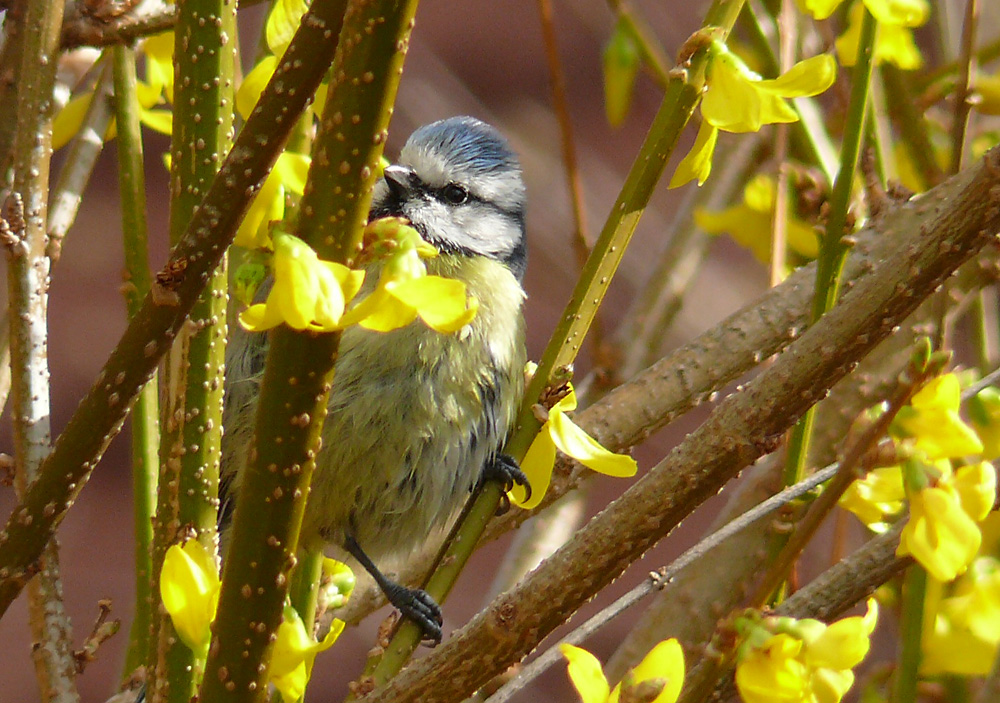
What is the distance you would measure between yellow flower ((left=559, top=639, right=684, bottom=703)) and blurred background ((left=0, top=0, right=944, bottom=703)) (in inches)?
Result: 76.0

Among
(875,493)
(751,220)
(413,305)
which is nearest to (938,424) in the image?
(875,493)

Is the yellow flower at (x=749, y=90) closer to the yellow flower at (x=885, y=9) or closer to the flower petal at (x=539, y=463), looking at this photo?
the yellow flower at (x=885, y=9)

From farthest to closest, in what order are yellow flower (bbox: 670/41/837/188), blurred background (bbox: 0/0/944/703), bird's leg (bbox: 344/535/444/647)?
blurred background (bbox: 0/0/944/703)
bird's leg (bbox: 344/535/444/647)
yellow flower (bbox: 670/41/837/188)

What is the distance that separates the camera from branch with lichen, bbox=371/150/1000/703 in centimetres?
81

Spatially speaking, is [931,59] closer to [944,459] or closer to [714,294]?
[714,294]

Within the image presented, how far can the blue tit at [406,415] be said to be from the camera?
1449mm

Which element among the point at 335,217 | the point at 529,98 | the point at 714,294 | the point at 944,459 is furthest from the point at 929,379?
the point at 529,98

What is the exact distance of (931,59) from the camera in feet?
9.41

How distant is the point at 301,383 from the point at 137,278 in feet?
1.59

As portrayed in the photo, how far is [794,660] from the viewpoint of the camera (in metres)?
0.80

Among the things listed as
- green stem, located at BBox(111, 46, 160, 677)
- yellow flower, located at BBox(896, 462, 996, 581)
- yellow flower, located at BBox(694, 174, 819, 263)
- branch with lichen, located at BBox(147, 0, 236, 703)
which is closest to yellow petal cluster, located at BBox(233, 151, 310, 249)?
branch with lichen, located at BBox(147, 0, 236, 703)

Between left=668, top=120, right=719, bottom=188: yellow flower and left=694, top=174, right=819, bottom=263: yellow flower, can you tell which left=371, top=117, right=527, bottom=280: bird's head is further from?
left=668, top=120, right=719, bottom=188: yellow flower

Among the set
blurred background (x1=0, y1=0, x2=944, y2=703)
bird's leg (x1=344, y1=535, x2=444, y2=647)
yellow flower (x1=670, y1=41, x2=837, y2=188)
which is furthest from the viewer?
blurred background (x1=0, y1=0, x2=944, y2=703)

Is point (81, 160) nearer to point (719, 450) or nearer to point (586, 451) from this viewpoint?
point (586, 451)
